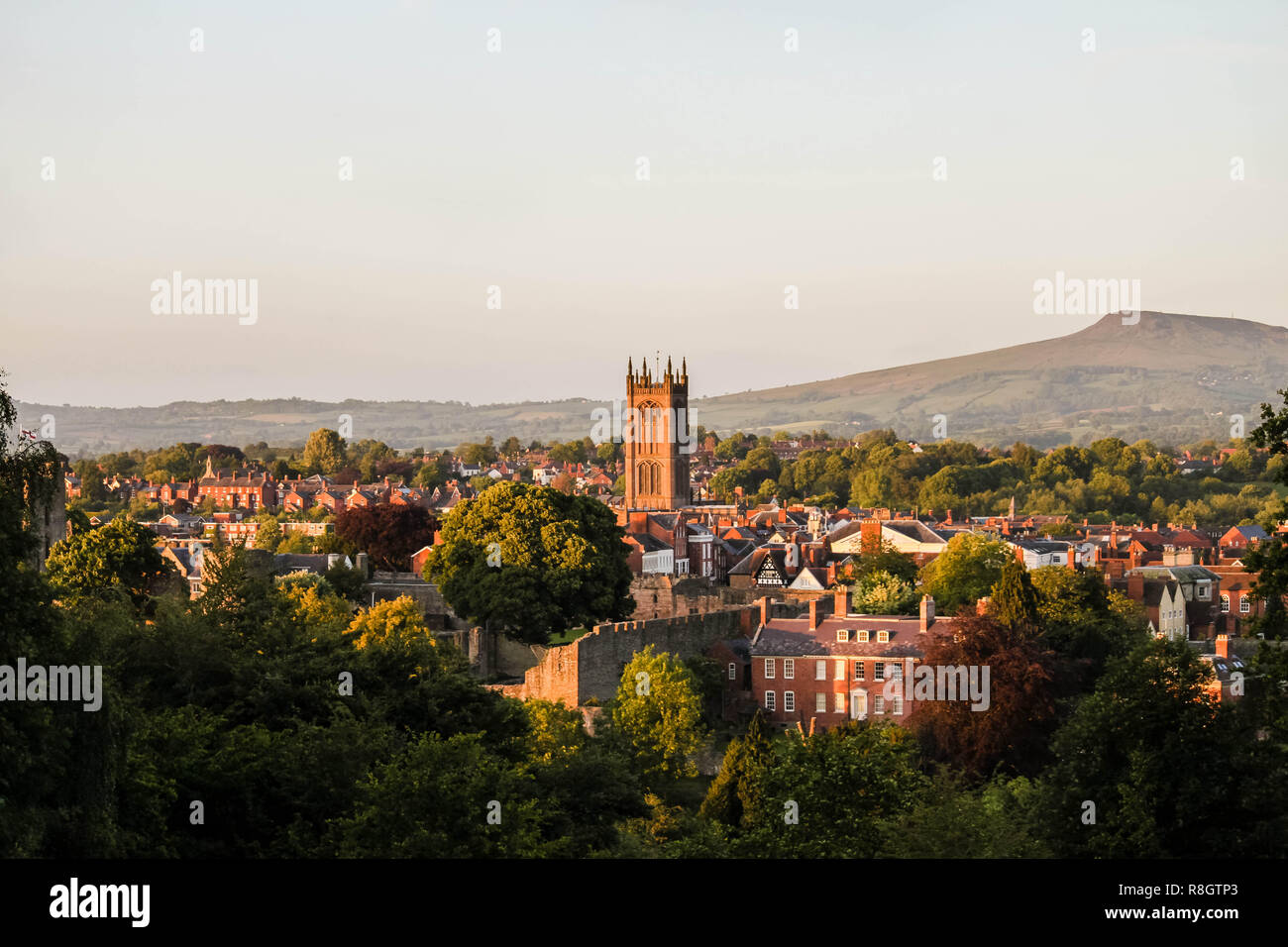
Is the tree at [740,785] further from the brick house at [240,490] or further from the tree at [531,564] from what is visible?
the brick house at [240,490]

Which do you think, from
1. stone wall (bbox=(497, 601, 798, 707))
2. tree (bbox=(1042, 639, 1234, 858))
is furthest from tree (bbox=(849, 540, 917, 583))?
tree (bbox=(1042, 639, 1234, 858))

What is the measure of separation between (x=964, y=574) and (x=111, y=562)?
2701 centimetres

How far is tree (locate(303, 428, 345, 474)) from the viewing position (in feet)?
588

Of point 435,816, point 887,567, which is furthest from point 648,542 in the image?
point 435,816

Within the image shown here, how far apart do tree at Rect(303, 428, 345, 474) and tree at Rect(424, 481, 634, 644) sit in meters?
129

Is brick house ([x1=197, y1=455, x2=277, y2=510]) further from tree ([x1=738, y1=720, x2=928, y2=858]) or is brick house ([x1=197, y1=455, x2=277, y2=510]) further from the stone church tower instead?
tree ([x1=738, y1=720, x2=928, y2=858])

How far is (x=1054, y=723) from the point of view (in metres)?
39.0

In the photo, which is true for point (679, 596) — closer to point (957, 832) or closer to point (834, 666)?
point (834, 666)

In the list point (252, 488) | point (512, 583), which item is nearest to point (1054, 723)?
point (512, 583)

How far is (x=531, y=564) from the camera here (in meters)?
49.3

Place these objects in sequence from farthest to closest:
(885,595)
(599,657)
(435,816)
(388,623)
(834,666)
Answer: (885,595)
(834,666)
(599,657)
(388,623)
(435,816)

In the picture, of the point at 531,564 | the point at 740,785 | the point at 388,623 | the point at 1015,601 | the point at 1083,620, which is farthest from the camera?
the point at 531,564
